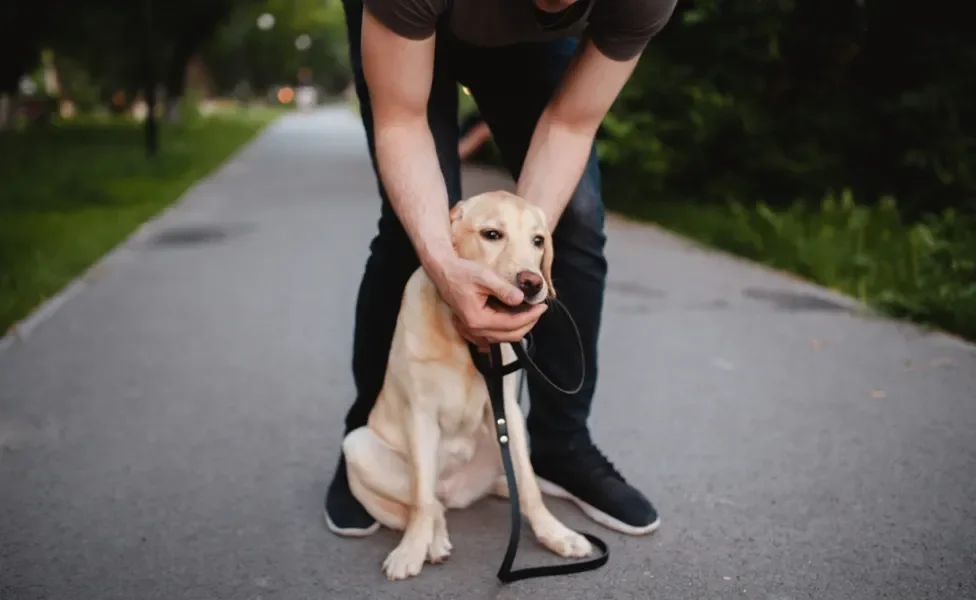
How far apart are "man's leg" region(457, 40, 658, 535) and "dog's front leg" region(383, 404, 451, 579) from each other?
426 mm

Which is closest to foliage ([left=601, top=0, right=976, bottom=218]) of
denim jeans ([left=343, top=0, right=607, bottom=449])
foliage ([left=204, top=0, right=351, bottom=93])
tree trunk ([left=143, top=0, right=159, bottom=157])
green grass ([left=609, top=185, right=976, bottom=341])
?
green grass ([left=609, top=185, right=976, bottom=341])

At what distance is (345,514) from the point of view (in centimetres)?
283

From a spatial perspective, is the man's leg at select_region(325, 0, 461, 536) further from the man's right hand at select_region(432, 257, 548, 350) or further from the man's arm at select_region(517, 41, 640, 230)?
the man's right hand at select_region(432, 257, 548, 350)

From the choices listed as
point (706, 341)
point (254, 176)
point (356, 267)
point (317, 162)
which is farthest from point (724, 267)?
point (317, 162)

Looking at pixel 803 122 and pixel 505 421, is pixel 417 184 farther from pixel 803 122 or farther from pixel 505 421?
pixel 803 122

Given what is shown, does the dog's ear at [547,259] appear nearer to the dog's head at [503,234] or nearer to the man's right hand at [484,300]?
the dog's head at [503,234]

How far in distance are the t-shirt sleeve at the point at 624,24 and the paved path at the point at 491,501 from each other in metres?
1.39

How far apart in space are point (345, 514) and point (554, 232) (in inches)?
40.8

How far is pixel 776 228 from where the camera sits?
25.9 feet

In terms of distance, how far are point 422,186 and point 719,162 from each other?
24.7 ft

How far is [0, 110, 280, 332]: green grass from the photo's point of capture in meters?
6.68

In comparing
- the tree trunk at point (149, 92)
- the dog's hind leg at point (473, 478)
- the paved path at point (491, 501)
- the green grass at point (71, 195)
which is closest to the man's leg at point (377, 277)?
the paved path at point (491, 501)

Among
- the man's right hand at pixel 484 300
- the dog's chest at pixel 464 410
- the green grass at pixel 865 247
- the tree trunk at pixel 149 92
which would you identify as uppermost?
the man's right hand at pixel 484 300

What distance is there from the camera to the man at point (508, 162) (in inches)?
95.2
